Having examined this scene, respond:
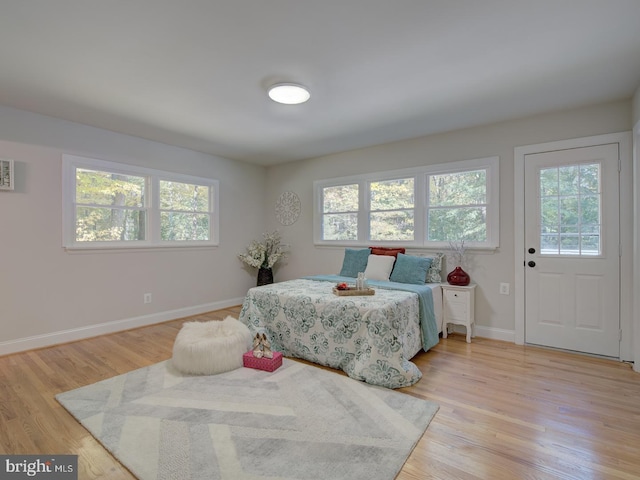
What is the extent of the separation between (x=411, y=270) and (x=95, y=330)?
3642 mm

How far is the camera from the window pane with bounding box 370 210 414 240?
4219 mm

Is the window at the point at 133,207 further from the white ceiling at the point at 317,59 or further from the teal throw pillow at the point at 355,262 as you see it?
the teal throw pillow at the point at 355,262

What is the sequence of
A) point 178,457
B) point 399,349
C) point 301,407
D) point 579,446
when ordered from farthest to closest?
point 399,349 < point 301,407 < point 579,446 < point 178,457

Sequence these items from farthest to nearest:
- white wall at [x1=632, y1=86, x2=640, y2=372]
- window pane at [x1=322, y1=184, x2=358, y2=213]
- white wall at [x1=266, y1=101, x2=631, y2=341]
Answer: window pane at [x1=322, y1=184, x2=358, y2=213], white wall at [x1=266, y1=101, x2=631, y2=341], white wall at [x1=632, y1=86, x2=640, y2=372]

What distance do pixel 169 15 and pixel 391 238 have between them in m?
3.35

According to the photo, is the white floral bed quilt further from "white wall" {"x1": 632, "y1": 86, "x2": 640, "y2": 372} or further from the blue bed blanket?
"white wall" {"x1": 632, "y1": 86, "x2": 640, "y2": 372}

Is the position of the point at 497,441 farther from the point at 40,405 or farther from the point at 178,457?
the point at 40,405

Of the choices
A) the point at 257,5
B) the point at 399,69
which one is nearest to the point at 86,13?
the point at 257,5

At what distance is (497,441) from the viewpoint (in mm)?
1754

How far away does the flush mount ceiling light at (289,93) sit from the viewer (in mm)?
2639

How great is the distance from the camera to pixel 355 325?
257 centimetres

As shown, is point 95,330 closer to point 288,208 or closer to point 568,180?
point 288,208

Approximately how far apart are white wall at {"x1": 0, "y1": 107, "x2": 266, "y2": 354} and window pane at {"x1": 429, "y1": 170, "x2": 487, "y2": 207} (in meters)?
3.27

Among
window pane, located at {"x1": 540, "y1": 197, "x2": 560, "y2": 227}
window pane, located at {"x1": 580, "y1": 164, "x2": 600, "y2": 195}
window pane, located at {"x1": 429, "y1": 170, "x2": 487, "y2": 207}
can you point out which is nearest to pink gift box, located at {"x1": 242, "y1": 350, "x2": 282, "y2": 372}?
window pane, located at {"x1": 429, "y1": 170, "x2": 487, "y2": 207}
